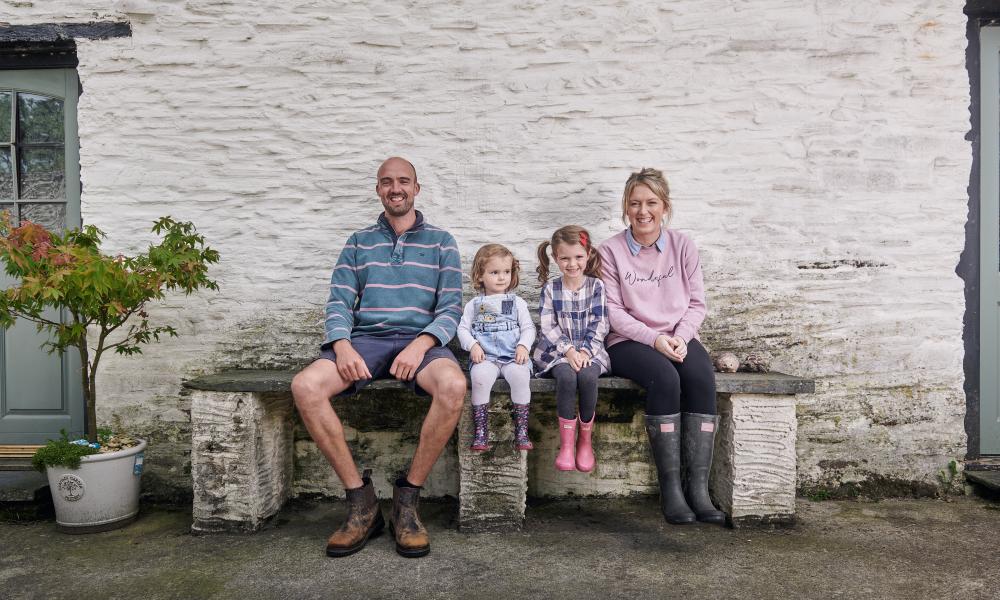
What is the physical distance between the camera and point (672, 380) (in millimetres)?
3047

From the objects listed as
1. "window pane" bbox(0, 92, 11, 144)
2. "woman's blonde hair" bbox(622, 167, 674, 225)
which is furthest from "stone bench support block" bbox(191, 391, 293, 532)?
"window pane" bbox(0, 92, 11, 144)

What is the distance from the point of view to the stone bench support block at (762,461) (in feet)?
10.3

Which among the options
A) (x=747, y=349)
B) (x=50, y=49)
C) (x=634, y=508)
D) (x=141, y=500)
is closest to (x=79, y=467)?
(x=141, y=500)

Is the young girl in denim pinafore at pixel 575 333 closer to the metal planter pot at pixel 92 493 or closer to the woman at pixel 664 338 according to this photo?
the woman at pixel 664 338

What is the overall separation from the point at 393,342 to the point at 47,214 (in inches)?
98.4

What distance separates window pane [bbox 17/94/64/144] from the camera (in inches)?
157

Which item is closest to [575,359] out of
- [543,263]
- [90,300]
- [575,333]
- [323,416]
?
[575,333]

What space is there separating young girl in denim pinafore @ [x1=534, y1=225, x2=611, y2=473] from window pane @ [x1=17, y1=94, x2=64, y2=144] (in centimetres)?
310

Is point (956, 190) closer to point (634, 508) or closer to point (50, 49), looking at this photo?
point (634, 508)

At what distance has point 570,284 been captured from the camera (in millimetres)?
3326

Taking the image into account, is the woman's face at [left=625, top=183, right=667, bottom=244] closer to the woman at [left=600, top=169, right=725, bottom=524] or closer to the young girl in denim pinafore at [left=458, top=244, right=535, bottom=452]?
the woman at [left=600, top=169, right=725, bottom=524]

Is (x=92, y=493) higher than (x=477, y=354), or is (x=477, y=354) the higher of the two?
(x=477, y=354)

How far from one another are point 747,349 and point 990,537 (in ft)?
4.51

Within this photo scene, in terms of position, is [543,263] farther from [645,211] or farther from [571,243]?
[645,211]
